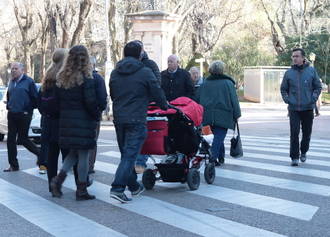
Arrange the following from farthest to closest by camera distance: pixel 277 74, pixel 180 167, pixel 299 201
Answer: pixel 277 74 → pixel 180 167 → pixel 299 201

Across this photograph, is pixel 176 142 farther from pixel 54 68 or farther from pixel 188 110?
pixel 54 68

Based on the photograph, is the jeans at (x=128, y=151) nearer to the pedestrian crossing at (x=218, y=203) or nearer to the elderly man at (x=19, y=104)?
the pedestrian crossing at (x=218, y=203)

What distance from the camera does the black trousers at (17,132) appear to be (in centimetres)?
1122

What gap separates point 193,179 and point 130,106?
4.91 ft

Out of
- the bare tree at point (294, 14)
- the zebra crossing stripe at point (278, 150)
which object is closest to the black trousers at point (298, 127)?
the zebra crossing stripe at point (278, 150)

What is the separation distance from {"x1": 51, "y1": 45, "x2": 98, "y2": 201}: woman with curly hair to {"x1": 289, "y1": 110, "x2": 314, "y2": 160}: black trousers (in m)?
4.24

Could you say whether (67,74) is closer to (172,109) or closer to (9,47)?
(172,109)

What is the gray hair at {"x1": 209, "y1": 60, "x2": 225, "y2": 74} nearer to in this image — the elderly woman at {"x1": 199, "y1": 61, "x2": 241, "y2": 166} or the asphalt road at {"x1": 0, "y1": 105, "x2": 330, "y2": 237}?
the elderly woman at {"x1": 199, "y1": 61, "x2": 241, "y2": 166}

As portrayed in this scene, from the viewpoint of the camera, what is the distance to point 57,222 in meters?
7.01

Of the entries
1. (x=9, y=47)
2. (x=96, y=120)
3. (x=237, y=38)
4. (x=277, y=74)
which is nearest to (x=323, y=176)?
(x=96, y=120)

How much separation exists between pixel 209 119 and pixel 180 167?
1968 millimetres

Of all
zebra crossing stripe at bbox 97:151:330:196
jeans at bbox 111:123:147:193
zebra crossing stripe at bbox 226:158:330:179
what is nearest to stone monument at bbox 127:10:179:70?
zebra crossing stripe at bbox 226:158:330:179

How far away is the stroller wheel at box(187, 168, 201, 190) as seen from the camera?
870cm

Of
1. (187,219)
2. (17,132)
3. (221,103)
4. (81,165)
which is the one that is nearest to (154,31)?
(17,132)
